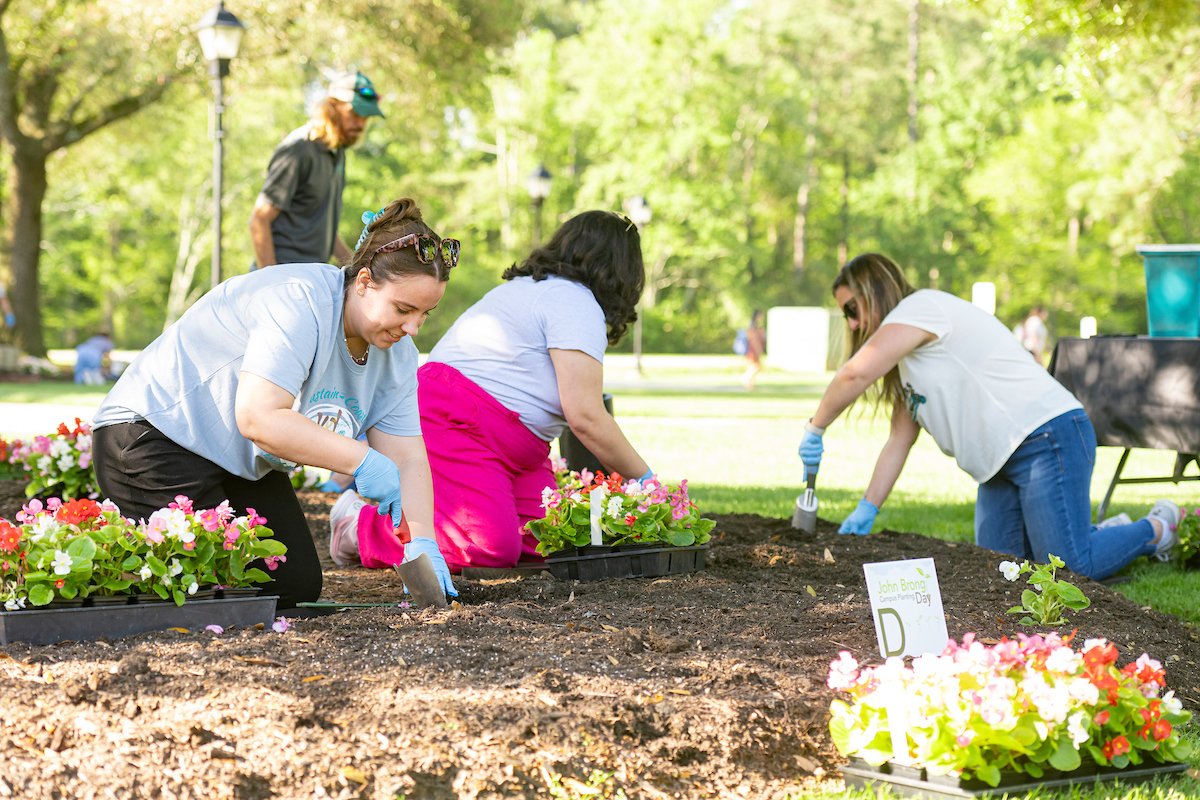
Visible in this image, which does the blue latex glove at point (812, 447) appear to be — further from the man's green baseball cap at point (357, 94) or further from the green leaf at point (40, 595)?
the green leaf at point (40, 595)

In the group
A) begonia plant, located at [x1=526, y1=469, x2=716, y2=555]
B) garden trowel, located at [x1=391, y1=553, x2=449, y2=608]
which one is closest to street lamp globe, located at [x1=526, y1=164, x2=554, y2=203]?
begonia plant, located at [x1=526, y1=469, x2=716, y2=555]

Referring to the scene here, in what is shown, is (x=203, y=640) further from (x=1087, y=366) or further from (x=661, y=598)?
(x=1087, y=366)

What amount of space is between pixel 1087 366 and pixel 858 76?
39.6 meters

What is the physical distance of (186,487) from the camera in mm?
3715

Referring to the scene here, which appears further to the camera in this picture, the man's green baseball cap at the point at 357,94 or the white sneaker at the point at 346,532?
the man's green baseball cap at the point at 357,94

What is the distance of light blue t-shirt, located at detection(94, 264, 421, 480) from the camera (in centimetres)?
338

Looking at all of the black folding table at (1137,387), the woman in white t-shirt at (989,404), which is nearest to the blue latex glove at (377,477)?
the woman in white t-shirt at (989,404)

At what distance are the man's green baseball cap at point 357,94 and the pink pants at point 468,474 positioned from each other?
2.22 m

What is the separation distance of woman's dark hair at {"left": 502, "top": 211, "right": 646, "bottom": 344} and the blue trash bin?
10.7ft

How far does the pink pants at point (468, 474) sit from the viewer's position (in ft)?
15.2

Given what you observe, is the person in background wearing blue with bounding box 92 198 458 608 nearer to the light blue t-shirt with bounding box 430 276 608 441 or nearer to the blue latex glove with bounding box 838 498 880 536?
the light blue t-shirt with bounding box 430 276 608 441

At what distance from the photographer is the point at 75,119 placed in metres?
23.2

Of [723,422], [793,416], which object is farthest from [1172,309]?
[793,416]

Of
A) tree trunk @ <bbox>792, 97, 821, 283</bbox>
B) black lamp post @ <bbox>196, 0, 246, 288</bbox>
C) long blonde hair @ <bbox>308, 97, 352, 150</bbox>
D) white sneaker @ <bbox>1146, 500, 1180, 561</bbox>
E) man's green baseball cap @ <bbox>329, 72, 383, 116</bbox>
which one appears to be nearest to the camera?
white sneaker @ <bbox>1146, 500, 1180, 561</bbox>
